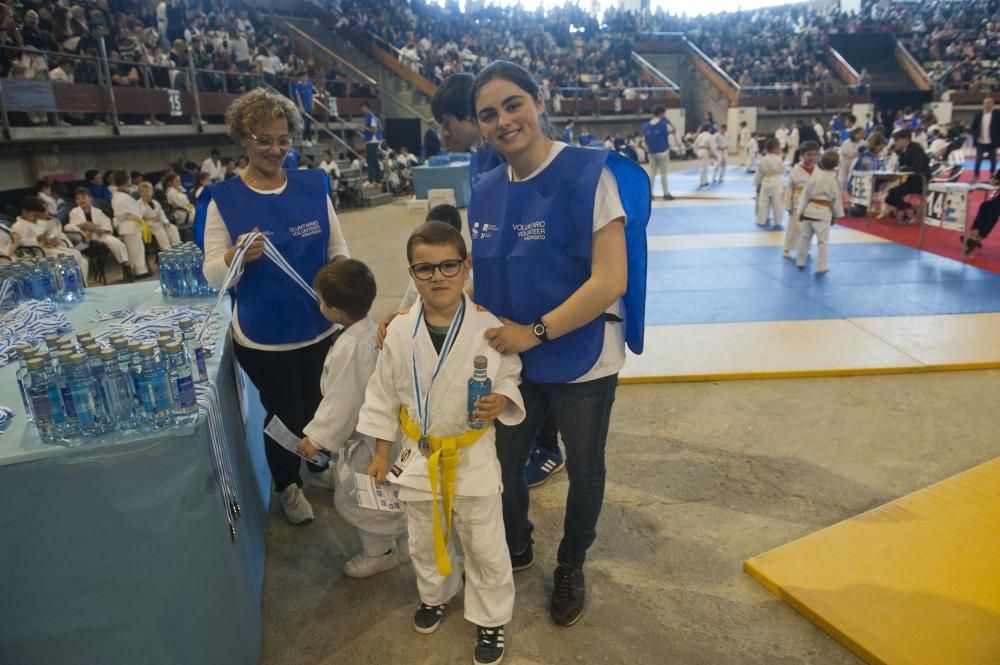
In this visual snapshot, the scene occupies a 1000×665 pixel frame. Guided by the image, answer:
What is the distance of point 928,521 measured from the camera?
9.36ft

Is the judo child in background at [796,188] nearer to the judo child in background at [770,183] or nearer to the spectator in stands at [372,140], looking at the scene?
the judo child in background at [770,183]

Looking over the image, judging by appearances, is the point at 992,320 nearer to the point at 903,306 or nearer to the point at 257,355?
the point at 903,306

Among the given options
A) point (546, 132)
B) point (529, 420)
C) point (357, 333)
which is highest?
point (546, 132)

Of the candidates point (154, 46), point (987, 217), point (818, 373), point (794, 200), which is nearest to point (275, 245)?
point (818, 373)

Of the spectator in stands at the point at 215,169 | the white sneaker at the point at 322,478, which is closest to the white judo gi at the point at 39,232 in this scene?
the spectator in stands at the point at 215,169

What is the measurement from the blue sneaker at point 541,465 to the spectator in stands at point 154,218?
795cm

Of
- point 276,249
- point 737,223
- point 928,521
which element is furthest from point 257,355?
point 737,223

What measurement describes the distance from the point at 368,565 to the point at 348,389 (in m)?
0.78

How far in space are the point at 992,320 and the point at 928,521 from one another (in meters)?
3.65

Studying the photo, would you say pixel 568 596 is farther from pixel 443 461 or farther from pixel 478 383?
pixel 478 383

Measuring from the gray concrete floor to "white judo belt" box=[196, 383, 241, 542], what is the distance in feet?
1.97

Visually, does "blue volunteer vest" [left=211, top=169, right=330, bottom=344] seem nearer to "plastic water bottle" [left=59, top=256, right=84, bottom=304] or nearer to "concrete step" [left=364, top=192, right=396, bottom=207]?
"plastic water bottle" [left=59, top=256, right=84, bottom=304]

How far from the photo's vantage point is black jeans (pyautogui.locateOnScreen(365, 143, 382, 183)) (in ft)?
57.2

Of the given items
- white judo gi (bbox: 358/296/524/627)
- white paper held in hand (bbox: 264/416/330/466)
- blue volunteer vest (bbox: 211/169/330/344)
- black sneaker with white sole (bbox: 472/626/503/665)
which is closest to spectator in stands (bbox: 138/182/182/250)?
blue volunteer vest (bbox: 211/169/330/344)
